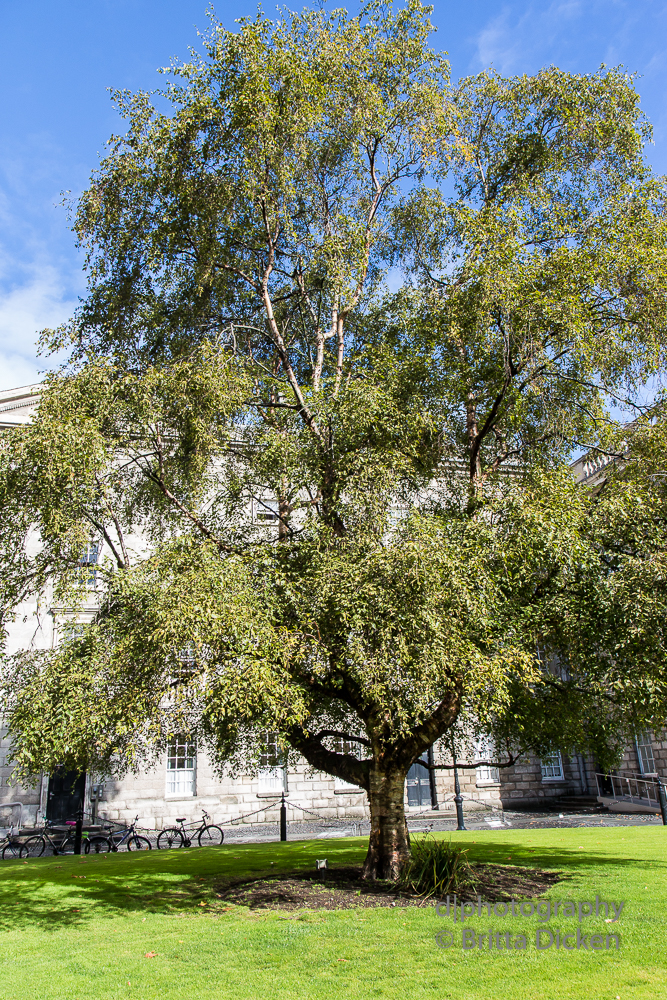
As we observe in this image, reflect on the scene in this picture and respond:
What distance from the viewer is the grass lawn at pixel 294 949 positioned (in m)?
6.22

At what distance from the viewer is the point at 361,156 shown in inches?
531

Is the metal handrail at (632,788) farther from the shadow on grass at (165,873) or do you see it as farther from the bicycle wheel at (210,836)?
the bicycle wheel at (210,836)

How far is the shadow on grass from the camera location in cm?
1007

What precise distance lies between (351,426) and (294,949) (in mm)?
6457

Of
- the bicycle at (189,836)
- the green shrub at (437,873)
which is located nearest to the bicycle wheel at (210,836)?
the bicycle at (189,836)

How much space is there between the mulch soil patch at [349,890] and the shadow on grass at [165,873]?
0.39 meters

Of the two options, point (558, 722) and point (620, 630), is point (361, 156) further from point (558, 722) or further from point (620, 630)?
point (558, 722)

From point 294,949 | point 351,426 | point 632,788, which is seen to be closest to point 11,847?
point 294,949

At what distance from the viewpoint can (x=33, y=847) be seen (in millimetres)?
18938

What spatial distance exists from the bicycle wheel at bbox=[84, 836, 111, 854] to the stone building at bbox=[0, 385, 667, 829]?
6.51ft

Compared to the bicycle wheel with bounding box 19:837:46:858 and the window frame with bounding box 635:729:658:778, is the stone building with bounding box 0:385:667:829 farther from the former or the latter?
the bicycle wheel with bounding box 19:837:46:858

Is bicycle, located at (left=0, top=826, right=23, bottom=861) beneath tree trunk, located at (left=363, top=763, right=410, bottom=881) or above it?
beneath

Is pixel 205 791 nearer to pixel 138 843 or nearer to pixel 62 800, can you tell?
pixel 138 843

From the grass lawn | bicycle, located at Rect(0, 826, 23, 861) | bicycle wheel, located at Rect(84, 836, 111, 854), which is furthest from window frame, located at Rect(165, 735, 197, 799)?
the grass lawn
